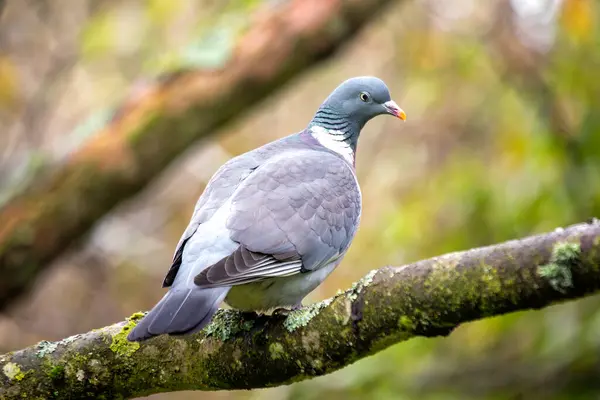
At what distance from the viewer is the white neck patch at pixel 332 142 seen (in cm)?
452

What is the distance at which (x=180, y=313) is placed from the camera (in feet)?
9.04

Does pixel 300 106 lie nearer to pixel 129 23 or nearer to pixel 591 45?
pixel 129 23

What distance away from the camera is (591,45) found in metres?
6.15

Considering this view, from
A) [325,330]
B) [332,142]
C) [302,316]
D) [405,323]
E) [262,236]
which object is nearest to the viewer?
[405,323]

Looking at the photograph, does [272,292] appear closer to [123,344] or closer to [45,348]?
[123,344]

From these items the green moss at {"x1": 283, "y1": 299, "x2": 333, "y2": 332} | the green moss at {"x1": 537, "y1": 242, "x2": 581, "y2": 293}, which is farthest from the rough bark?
the green moss at {"x1": 537, "y1": 242, "x2": 581, "y2": 293}

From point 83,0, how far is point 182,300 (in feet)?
20.2

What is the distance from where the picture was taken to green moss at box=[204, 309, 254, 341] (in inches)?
121

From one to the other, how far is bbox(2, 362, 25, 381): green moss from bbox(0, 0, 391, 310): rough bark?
284 cm

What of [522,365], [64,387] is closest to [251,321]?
[64,387]

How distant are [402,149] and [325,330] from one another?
5887 millimetres

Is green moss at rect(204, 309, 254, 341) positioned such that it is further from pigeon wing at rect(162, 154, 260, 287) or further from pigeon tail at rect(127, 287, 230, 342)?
pigeon wing at rect(162, 154, 260, 287)

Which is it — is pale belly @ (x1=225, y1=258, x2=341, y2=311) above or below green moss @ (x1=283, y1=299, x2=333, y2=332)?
below

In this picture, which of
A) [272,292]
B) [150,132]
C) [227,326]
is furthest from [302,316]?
[150,132]
